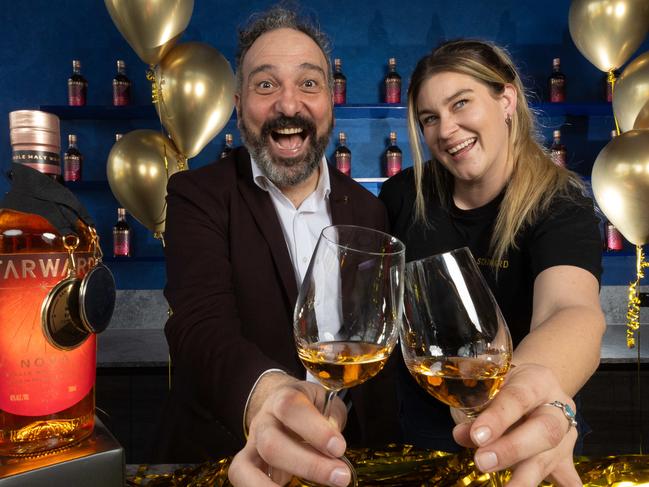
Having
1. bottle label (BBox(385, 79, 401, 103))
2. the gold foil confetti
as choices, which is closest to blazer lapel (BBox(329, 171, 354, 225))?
the gold foil confetti

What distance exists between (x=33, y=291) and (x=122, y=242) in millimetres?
2513

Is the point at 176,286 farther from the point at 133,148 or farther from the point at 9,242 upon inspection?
Result: the point at 133,148

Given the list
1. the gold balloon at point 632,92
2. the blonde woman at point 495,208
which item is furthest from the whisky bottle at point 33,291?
the gold balloon at point 632,92

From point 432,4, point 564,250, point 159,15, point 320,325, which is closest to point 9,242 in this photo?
point 320,325

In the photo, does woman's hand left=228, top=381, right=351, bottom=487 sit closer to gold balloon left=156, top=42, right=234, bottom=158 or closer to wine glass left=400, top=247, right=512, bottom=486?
wine glass left=400, top=247, right=512, bottom=486

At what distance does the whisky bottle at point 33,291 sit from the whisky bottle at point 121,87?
2.55m

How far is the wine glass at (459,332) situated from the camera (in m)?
0.53

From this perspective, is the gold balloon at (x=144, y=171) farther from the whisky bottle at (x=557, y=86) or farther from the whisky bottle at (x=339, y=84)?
the whisky bottle at (x=557, y=86)

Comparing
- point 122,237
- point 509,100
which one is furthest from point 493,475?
point 122,237

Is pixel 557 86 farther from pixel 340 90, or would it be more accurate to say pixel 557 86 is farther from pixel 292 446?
pixel 292 446

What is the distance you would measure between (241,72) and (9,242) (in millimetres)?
977

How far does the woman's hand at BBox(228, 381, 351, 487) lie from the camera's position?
1.60ft

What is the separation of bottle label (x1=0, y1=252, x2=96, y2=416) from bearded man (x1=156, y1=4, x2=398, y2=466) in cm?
41

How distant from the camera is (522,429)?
516 mm
